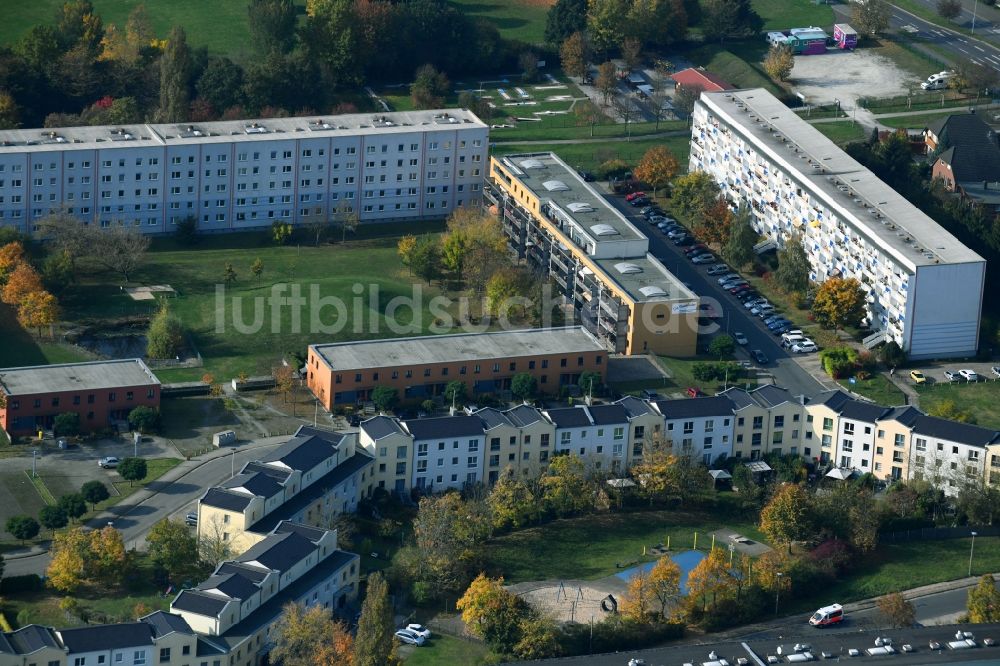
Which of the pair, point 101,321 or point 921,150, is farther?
point 921,150

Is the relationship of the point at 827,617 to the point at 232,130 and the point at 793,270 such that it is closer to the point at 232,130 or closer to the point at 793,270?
the point at 793,270

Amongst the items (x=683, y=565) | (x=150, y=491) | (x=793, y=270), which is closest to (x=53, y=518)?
(x=150, y=491)

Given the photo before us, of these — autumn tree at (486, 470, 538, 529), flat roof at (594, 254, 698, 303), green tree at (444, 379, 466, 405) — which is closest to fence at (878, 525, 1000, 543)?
autumn tree at (486, 470, 538, 529)

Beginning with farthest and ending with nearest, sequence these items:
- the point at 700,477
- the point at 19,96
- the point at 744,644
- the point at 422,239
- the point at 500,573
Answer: the point at 19,96 → the point at 422,239 → the point at 700,477 → the point at 500,573 → the point at 744,644

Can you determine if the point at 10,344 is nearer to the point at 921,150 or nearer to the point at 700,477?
the point at 700,477

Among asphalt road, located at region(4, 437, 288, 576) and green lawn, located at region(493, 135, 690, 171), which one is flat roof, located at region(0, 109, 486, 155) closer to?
green lawn, located at region(493, 135, 690, 171)

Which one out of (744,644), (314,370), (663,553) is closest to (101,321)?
(314,370)

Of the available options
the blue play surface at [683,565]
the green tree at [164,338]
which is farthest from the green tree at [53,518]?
the blue play surface at [683,565]
